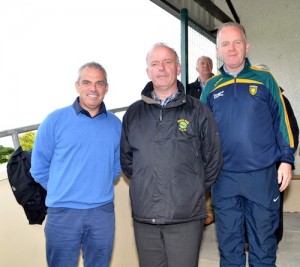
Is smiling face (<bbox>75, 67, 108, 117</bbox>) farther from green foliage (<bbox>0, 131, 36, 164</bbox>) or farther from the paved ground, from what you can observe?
the paved ground

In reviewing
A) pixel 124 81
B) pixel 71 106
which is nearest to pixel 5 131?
pixel 71 106

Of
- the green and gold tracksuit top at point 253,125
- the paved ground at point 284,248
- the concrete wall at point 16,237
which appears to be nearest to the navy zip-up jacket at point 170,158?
the green and gold tracksuit top at point 253,125

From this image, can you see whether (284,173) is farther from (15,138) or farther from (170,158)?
(15,138)

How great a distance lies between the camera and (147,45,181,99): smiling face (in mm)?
1459

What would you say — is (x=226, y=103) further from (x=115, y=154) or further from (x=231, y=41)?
(x=115, y=154)

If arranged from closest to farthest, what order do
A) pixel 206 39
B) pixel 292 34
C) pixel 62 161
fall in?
pixel 62 161 < pixel 206 39 < pixel 292 34

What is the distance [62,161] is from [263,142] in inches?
39.3

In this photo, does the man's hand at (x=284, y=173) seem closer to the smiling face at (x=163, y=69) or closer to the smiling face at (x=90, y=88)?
the smiling face at (x=163, y=69)

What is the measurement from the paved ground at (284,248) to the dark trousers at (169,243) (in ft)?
3.50

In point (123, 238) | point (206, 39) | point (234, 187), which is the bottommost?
point (123, 238)

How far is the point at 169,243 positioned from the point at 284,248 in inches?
61.3

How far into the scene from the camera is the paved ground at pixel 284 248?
2381 mm

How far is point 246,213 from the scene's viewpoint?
5.76 ft

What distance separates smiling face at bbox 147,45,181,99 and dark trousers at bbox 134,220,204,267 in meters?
0.60
